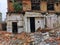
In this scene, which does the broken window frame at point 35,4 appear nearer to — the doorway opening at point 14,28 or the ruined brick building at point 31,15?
the ruined brick building at point 31,15

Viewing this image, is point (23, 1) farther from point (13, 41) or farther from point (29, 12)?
point (13, 41)

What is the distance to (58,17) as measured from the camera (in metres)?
41.0

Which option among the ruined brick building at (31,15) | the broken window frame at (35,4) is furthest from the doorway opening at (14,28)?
the broken window frame at (35,4)

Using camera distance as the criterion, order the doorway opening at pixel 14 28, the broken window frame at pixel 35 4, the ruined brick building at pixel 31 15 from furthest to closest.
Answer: the broken window frame at pixel 35 4
the doorway opening at pixel 14 28
the ruined brick building at pixel 31 15

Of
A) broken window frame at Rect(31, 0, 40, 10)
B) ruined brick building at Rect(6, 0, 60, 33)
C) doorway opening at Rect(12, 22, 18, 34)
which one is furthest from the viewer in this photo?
broken window frame at Rect(31, 0, 40, 10)

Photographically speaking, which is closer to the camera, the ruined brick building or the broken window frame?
the ruined brick building

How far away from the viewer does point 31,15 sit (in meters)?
40.4

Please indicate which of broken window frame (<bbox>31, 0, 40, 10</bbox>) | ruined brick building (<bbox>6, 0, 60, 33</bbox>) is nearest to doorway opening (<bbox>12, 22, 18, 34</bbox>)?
ruined brick building (<bbox>6, 0, 60, 33</bbox>)

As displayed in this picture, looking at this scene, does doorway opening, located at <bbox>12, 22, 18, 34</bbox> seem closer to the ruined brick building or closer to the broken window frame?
the ruined brick building

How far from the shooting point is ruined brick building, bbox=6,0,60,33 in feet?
133

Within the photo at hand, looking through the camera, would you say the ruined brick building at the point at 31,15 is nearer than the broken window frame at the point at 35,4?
Yes

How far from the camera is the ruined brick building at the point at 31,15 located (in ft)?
133

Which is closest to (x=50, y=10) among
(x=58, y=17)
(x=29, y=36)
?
(x=58, y=17)

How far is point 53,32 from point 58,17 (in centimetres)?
523
